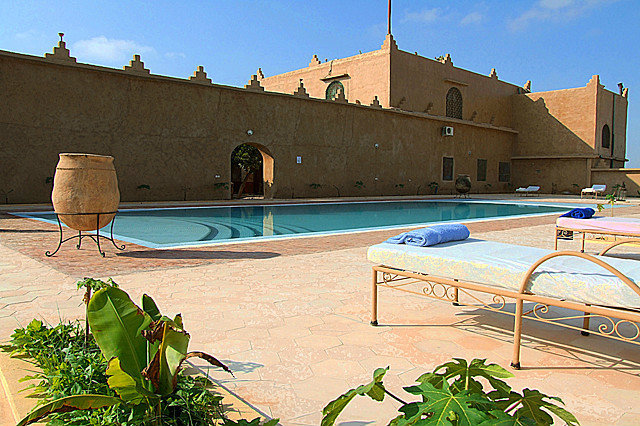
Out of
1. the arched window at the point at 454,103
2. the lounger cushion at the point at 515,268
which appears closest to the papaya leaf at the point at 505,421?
the lounger cushion at the point at 515,268

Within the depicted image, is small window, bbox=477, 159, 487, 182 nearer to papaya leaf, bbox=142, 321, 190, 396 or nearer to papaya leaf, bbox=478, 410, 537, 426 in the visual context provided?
papaya leaf, bbox=142, 321, 190, 396

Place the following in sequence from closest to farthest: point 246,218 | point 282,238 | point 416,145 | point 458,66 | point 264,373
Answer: point 264,373, point 282,238, point 246,218, point 416,145, point 458,66

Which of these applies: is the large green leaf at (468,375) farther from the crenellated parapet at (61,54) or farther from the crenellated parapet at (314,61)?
the crenellated parapet at (314,61)

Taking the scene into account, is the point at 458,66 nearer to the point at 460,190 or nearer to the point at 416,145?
the point at 416,145

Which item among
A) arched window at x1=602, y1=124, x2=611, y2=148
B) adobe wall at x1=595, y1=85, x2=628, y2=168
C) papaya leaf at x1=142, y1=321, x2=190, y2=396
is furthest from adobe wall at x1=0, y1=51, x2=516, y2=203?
papaya leaf at x1=142, y1=321, x2=190, y2=396

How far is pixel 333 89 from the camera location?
1078 inches

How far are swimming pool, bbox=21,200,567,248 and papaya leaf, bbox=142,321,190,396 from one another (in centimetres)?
546

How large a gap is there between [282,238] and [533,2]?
2228 centimetres

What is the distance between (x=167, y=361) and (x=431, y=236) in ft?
7.58

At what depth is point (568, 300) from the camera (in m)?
2.61

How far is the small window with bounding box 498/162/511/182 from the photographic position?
31016 millimetres

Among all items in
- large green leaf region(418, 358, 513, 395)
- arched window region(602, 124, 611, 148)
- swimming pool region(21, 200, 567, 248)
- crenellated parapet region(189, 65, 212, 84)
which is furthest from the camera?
arched window region(602, 124, 611, 148)

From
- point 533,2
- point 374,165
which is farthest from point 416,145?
point 533,2

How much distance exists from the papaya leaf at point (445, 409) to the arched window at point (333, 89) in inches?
1044
